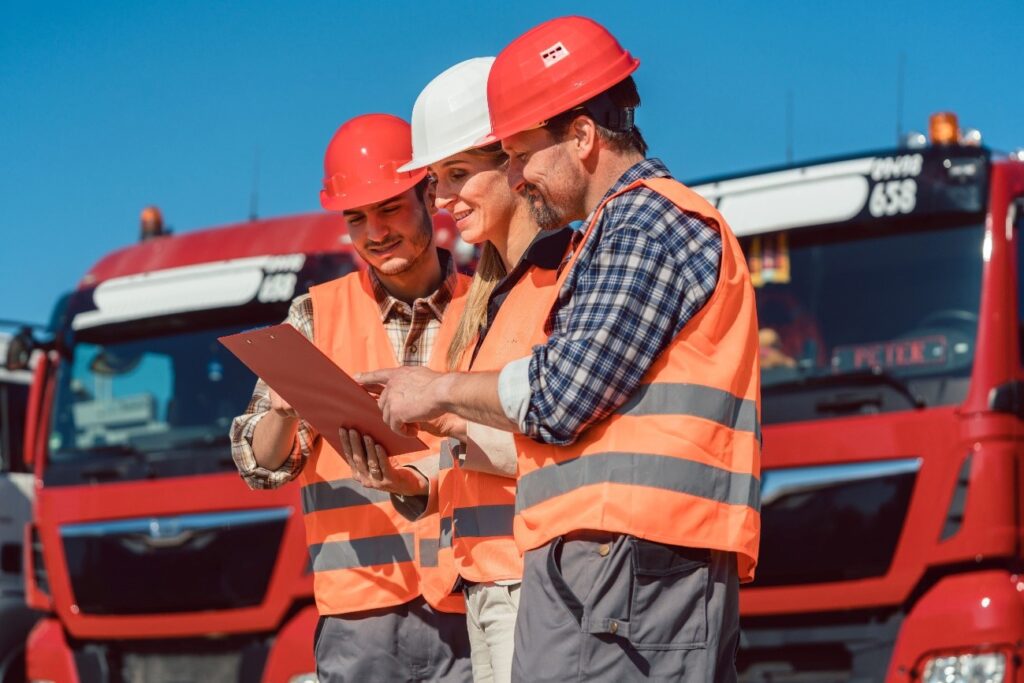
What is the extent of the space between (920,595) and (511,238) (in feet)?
10.2

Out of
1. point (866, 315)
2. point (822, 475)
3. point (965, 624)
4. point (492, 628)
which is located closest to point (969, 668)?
point (965, 624)

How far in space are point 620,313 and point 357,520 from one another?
1566 millimetres

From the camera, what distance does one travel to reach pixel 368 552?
3.89m

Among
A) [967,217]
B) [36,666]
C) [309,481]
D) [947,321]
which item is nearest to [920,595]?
[947,321]

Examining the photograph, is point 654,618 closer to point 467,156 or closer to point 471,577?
point 471,577

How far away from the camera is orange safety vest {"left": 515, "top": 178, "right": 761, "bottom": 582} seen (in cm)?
258

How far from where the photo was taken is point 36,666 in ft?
25.4

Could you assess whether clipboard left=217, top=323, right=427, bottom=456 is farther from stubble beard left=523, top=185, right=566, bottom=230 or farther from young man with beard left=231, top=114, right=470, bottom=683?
stubble beard left=523, top=185, right=566, bottom=230

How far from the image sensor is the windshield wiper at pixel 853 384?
19.5 ft

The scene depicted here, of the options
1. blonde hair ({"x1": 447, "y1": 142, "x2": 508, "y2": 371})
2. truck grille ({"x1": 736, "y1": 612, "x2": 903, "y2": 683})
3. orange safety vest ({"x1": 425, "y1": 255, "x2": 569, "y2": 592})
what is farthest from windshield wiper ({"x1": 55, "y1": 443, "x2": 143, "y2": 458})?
orange safety vest ({"x1": 425, "y1": 255, "x2": 569, "y2": 592})

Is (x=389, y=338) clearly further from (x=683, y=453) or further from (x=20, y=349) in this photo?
(x=20, y=349)

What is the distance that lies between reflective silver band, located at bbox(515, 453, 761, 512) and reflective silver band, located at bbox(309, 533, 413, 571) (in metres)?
1.22

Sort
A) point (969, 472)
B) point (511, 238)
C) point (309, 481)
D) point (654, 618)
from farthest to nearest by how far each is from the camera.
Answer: point (969, 472) → point (309, 481) → point (511, 238) → point (654, 618)

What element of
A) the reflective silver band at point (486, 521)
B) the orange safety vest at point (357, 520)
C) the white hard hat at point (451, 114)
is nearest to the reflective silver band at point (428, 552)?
the orange safety vest at point (357, 520)
